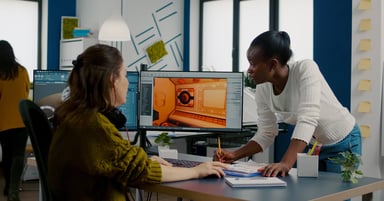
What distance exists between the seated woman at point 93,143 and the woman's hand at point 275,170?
46 centimetres

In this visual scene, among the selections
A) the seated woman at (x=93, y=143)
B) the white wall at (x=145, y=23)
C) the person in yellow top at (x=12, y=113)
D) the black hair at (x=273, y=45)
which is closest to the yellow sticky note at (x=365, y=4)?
the black hair at (x=273, y=45)

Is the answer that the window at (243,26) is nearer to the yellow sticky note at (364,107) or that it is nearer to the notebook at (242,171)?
the yellow sticky note at (364,107)

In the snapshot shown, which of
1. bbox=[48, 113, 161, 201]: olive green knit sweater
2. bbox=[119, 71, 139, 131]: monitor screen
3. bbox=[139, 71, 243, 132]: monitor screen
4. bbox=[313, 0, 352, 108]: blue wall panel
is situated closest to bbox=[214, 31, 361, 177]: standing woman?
bbox=[139, 71, 243, 132]: monitor screen

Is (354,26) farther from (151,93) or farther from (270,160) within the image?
(151,93)

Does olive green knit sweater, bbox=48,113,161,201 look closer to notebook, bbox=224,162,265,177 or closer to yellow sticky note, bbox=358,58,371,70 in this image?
notebook, bbox=224,162,265,177

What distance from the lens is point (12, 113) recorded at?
4.28 meters

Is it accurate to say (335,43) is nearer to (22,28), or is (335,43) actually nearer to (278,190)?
(278,190)

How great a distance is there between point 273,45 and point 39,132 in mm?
953

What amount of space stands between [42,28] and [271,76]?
16.6ft

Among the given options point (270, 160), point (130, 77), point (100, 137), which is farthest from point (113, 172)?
point (270, 160)

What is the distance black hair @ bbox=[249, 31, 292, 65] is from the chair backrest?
0.88m

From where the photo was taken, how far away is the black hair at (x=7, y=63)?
13.8ft

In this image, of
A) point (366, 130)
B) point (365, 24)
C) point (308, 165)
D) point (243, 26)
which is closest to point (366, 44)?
point (365, 24)

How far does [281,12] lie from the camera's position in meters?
6.21
